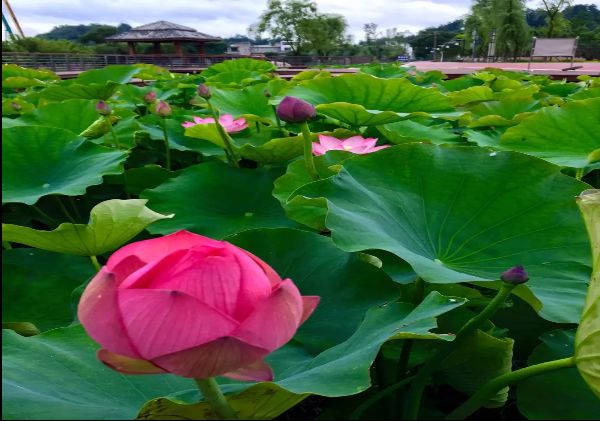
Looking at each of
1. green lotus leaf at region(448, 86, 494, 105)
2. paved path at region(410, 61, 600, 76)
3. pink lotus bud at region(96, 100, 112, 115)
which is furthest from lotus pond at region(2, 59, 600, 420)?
paved path at region(410, 61, 600, 76)

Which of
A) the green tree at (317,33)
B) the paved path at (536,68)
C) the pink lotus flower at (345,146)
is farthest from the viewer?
the green tree at (317,33)

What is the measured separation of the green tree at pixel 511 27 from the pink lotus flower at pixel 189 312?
97.8 ft

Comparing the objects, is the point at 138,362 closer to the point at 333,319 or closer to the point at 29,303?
the point at 333,319

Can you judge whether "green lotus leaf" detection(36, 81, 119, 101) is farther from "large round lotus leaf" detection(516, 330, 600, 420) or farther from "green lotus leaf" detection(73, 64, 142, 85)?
"large round lotus leaf" detection(516, 330, 600, 420)

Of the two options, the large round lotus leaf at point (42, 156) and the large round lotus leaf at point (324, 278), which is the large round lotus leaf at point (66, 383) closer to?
the large round lotus leaf at point (324, 278)

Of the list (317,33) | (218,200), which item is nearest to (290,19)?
(317,33)

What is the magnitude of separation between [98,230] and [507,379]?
0.44 meters

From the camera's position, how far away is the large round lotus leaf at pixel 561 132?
98 cm

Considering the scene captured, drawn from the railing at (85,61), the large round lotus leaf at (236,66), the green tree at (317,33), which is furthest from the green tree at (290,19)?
the large round lotus leaf at (236,66)

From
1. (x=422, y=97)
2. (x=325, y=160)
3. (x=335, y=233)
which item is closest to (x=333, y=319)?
(x=335, y=233)

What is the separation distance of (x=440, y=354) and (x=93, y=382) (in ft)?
0.84

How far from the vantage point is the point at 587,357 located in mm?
364

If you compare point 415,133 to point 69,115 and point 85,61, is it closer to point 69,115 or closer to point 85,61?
point 69,115

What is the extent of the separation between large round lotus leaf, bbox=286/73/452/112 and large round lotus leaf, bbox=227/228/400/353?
0.69m
